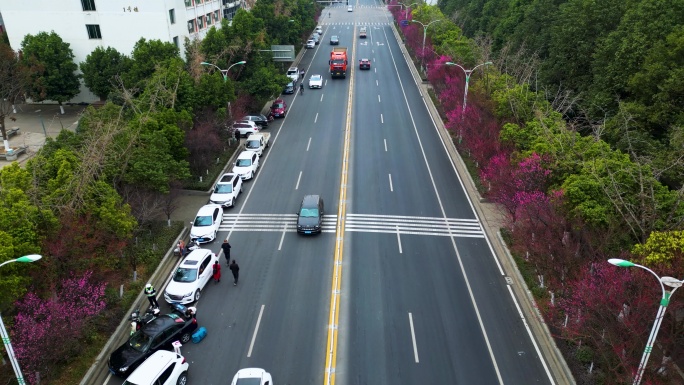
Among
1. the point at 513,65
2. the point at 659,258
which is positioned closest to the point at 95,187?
the point at 659,258

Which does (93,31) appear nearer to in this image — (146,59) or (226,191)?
(146,59)

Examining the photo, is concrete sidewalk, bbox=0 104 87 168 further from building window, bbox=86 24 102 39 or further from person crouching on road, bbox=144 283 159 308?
person crouching on road, bbox=144 283 159 308

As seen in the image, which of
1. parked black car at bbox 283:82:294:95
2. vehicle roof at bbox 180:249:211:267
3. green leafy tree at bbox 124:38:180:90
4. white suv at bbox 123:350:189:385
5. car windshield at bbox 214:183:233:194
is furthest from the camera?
parked black car at bbox 283:82:294:95

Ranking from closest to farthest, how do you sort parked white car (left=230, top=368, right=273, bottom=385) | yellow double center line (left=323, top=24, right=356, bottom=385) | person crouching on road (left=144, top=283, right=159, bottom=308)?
parked white car (left=230, top=368, right=273, bottom=385) < yellow double center line (left=323, top=24, right=356, bottom=385) < person crouching on road (left=144, top=283, right=159, bottom=308)

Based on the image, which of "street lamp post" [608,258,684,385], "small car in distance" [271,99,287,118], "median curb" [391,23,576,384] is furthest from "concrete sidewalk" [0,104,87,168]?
"street lamp post" [608,258,684,385]

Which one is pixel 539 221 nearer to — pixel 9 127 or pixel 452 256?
pixel 452 256

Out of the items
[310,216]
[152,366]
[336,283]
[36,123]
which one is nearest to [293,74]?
[36,123]
